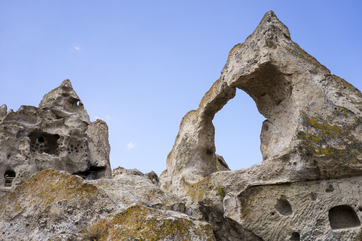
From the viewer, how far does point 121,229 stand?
395 centimetres

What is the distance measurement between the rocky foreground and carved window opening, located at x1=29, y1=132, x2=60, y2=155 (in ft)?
15.5

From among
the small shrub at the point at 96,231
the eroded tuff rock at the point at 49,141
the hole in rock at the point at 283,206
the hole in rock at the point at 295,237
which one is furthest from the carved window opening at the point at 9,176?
the hole in rock at the point at 295,237

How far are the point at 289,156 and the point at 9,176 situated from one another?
27.1ft

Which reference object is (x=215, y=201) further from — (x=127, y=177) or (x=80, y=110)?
(x=80, y=110)

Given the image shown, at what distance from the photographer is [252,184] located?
6.07m

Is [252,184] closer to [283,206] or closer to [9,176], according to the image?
[283,206]

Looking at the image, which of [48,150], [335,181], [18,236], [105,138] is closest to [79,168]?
[48,150]

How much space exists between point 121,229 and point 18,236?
1.31 metres

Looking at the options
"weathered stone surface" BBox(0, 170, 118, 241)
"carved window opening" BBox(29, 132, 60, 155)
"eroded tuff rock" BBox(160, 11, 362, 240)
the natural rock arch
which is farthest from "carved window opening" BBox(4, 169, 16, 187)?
"weathered stone surface" BBox(0, 170, 118, 241)

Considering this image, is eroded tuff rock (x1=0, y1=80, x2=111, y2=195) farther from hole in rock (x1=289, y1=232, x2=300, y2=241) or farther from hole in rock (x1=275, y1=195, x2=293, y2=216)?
hole in rock (x1=289, y1=232, x2=300, y2=241)

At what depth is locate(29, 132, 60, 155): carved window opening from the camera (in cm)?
1122

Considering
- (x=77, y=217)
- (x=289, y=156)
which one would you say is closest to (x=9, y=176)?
(x=77, y=217)

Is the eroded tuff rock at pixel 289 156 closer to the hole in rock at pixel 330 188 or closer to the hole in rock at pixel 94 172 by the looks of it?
the hole in rock at pixel 330 188

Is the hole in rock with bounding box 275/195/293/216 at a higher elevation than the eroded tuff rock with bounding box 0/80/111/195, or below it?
below
